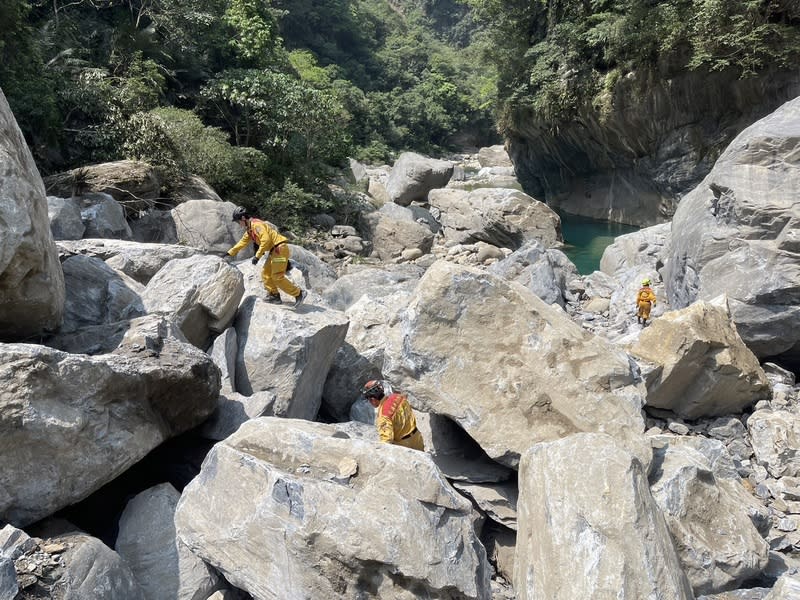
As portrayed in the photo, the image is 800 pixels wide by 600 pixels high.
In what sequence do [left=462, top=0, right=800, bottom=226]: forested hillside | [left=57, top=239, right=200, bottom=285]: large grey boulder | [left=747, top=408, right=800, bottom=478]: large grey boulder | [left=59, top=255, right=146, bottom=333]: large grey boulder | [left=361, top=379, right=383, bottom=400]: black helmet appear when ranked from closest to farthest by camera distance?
[left=361, top=379, right=383, bottom=400]: black helmet < [left=59, top=255, right=146, bottom=333]: large grey boulder < [left=747, top=408, right=800, bottom=478]: large grey boulder < [left=57, top=239, right=200, bottom=285]: large grey boulder < [left=462, top=0, right=800, bottom=226]: forested hillside

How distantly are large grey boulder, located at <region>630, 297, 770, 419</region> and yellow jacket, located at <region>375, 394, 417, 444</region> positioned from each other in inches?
127

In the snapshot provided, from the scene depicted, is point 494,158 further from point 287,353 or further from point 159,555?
point 159,555

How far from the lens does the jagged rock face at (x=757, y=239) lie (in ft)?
29.1

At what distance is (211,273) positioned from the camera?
279 inches

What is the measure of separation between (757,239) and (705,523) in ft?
18.5

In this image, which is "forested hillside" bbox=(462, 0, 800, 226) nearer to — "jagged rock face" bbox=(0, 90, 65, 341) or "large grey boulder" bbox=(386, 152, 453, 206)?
"large grey boulder" bbox=(386, 152, 453, 206)

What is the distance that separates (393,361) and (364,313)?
2.97 m

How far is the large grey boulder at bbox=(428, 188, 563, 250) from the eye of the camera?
18719 mm

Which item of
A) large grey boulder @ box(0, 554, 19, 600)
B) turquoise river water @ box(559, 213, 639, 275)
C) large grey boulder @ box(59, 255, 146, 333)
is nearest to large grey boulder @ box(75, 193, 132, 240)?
large grey boulder @ box(59, 255, 146, 333)

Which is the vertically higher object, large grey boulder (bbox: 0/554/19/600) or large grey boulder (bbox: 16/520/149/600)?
large grey boulder (bbox: 0/554/19/600)

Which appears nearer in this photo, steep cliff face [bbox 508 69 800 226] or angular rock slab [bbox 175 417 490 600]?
angular rock slab [bbox 175 417 490 600]

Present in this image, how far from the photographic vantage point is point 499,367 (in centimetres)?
579

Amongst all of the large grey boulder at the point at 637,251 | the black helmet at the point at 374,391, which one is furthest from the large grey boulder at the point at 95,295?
the large grey boulder at the point at 637,251

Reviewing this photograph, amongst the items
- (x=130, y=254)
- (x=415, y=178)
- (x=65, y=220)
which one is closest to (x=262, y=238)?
(x=130, y=254)
